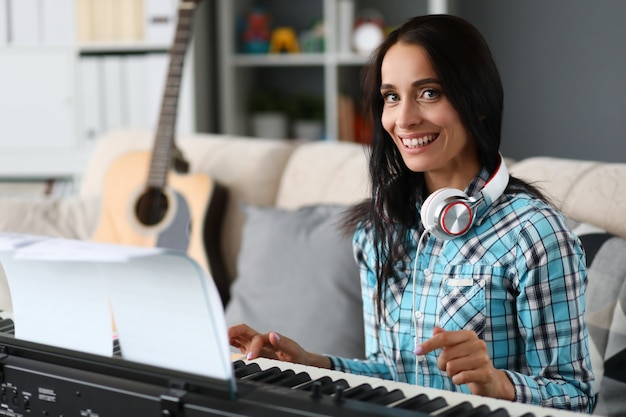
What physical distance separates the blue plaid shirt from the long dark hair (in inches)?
1.1

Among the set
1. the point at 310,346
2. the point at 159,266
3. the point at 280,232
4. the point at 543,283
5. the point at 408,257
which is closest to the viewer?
the point at 159,266

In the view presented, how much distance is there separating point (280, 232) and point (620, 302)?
2.91 feet

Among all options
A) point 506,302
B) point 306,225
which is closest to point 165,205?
point 306,225

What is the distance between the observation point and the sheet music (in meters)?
0.81

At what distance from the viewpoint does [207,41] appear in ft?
12.1

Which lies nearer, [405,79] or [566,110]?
[405,79]

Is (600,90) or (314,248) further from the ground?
(600,90)

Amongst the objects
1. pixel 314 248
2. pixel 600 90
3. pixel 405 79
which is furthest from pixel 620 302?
pixel 600 90

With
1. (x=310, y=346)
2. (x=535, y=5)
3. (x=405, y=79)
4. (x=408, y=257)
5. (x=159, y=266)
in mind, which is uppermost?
(x=535, y=5)

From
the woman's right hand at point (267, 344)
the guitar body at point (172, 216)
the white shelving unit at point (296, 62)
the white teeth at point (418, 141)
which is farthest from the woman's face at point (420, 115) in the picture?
the white shelving unit at point (296, 62)

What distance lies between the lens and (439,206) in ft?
3.84

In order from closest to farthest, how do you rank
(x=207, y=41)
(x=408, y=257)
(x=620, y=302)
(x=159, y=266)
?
(x=159, y=266) → (x=408, y=257) → (x=620, y=302) → (x=207, y=41)

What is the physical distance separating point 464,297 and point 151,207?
4.70 ft

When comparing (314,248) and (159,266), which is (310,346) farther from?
(159,266)
